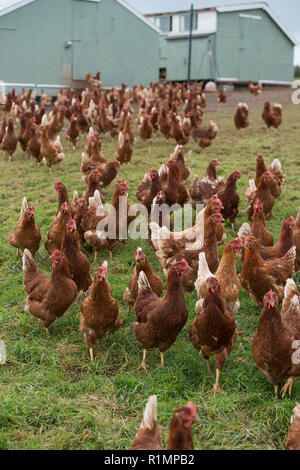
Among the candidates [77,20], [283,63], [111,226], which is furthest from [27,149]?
[283,63]

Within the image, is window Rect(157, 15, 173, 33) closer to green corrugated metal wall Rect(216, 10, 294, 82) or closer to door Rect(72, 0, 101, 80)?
green corrugated metal wall Rect(216, 10, 294, 82)

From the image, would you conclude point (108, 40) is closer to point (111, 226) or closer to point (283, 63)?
point (283, 63)

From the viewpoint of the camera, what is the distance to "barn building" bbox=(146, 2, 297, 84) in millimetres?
26078

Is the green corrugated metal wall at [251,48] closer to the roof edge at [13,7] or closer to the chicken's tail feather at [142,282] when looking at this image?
the roof edge at [13,7]

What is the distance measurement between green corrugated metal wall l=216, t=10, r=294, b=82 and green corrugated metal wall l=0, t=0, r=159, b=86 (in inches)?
188

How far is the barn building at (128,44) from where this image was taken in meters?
19.4

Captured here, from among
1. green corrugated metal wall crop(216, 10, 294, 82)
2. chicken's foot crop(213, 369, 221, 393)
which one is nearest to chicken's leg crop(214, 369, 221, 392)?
chicken's foot crop(213, 369, 221, 393)

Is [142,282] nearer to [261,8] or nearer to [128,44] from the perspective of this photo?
[128,44]

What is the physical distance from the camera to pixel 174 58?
91.0ft

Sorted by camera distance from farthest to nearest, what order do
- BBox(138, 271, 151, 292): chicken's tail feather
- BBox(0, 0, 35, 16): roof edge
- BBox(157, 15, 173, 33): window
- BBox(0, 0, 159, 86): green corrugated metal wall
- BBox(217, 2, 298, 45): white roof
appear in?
BBox(157, 15, 173, 33): window → BBox(217, 2, 298, 45): white roof → BBox(0, 0, 159, 86): green corrugated metal wall → BBox(0, 0, 35, 16): roof edge → BBox(138, 271, 151, 292): chicken's tail feather

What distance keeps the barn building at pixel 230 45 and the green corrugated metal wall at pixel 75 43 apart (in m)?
3.93

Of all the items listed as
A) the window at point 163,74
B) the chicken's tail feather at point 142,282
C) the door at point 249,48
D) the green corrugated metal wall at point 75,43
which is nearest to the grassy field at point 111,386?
the chicken's tail feather at point 142,282

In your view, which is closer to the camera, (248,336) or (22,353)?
(22,353)

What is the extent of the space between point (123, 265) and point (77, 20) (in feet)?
60.1
